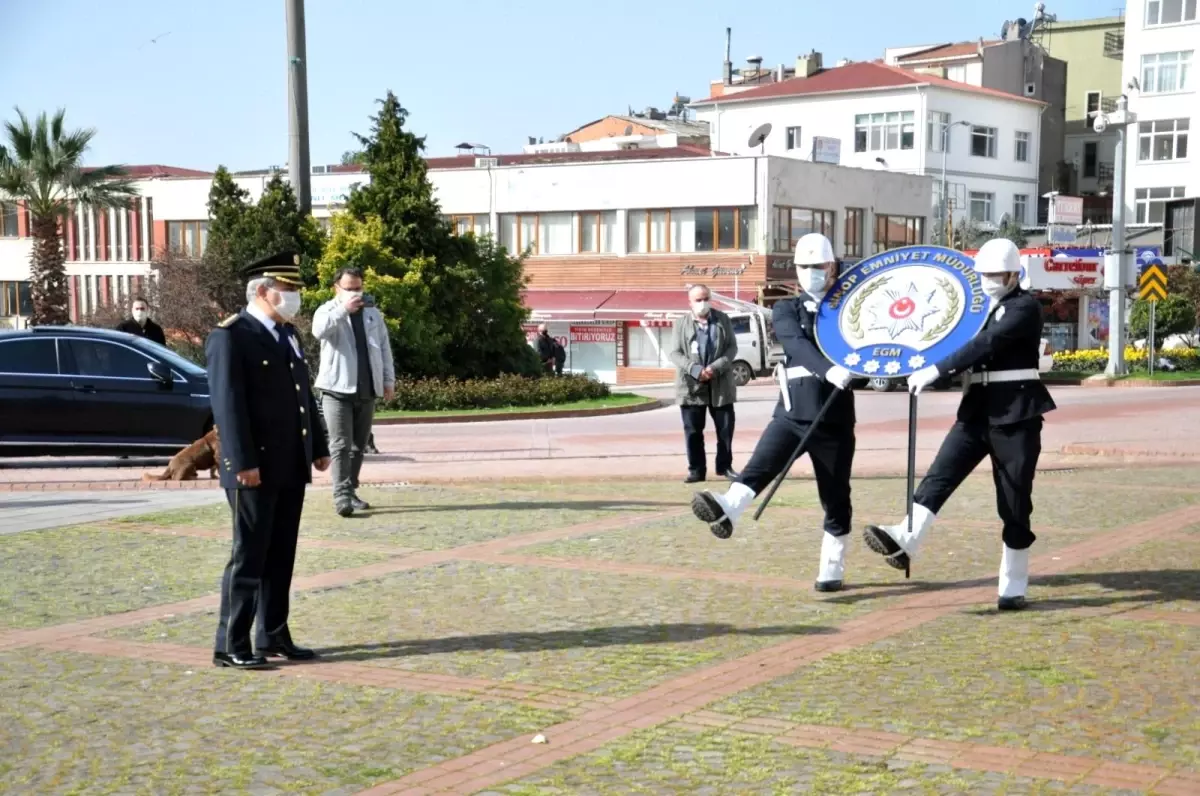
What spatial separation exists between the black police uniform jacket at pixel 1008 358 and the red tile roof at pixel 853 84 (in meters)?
63.5

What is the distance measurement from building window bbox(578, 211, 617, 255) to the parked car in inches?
645

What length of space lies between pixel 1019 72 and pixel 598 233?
3264 cm

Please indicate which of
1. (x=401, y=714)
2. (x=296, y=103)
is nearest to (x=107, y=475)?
(x=296, y=103)

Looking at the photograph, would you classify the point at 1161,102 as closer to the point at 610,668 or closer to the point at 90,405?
the point at 90,405

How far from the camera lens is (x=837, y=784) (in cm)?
521

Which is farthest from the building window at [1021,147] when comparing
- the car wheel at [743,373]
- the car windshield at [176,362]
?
the car windshield at [176,362]

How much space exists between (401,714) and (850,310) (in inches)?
147

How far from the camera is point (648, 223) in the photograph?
56469 millimetres

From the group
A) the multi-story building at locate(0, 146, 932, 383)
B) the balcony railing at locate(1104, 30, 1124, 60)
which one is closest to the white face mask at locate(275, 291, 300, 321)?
the multi-story building at locate(0, 146, 932, 383)

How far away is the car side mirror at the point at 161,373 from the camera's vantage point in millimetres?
16734

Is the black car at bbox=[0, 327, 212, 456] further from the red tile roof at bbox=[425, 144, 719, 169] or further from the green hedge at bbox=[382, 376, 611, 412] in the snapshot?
the red tile roof at bbox=[425, 144, 719, 169]

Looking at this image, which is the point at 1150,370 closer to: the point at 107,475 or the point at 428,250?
the point at 428,250

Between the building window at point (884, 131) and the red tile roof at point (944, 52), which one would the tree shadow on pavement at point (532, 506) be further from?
the red tile roof at point (944, 52)

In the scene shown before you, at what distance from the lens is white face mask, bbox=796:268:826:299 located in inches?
346
